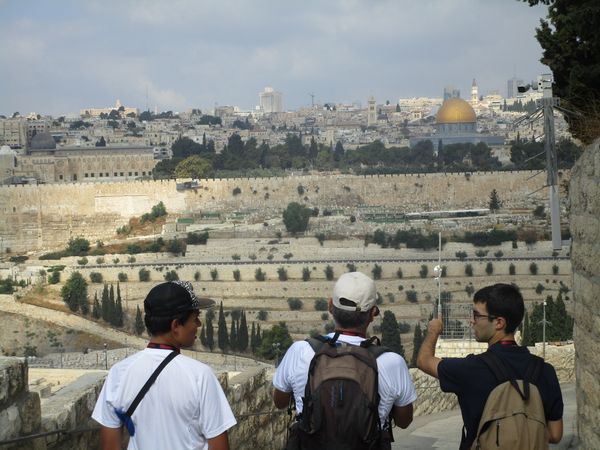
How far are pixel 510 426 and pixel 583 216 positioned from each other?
4.49 ft

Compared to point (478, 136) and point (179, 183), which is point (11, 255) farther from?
point (478, 136)

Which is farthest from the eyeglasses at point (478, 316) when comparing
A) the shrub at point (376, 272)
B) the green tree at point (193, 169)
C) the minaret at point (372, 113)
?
the minaret at point (372, 113)

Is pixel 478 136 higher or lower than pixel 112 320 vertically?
higher

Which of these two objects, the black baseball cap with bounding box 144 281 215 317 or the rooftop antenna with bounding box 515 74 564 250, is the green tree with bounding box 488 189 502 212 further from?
the black baseball cap with bounding box 144 281 215 317

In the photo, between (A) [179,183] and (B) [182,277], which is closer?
(B) [182,277]

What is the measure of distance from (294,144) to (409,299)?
49.3 metres

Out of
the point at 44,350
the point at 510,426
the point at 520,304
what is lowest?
the point at 44,350

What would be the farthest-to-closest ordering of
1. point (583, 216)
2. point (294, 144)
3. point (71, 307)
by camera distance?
point (294, 144) < point (71, 307) < point (583, 216)

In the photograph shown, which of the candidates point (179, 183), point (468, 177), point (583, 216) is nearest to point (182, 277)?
point (179, 183)

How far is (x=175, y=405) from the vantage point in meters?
3.27

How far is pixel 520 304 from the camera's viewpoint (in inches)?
148

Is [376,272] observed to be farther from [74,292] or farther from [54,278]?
[54,278]

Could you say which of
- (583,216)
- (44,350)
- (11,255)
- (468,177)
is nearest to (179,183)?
(11,255)

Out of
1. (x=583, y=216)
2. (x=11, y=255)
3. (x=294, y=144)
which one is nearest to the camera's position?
(x=583, y=216)
